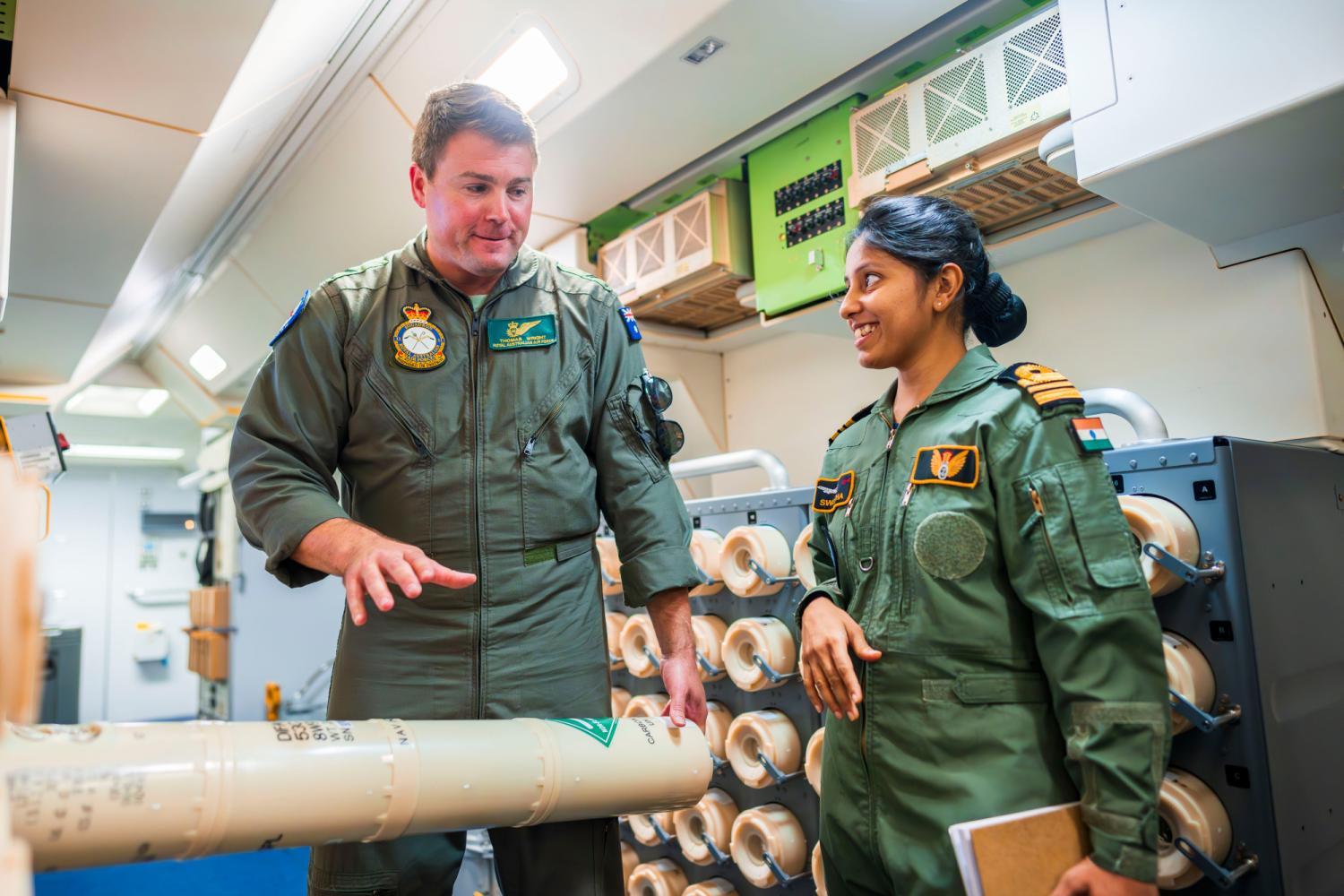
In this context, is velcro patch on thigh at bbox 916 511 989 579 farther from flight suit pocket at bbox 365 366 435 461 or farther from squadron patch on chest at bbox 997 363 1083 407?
flight suit pocket at bbox 365 366 435 461

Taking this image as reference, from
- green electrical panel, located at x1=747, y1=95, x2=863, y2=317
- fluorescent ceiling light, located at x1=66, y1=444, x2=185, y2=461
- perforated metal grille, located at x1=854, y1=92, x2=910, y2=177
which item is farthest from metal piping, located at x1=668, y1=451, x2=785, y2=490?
fluorescent ceiling light, located at x1=66, y1=444, x2=185, y2=461

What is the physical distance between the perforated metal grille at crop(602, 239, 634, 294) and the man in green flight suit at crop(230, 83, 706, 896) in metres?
2.17

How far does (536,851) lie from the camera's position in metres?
1.49

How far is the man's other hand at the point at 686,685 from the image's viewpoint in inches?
62.7

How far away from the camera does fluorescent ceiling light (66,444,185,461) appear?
31.0ft

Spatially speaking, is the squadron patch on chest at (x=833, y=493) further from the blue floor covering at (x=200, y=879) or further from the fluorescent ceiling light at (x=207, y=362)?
the fluorescent ceiling light at (x=207, y=362)

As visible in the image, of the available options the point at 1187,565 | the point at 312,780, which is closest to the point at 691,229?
the point at 1187,565

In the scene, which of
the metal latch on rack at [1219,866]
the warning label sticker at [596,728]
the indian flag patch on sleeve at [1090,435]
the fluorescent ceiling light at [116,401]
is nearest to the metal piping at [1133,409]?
the indian flag patch on sleeve at [1090,435]

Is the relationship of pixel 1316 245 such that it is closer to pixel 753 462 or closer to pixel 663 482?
pixel 753 462

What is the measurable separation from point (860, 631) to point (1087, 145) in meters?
1.34

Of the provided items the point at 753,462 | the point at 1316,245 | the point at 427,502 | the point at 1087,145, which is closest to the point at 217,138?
the point at 753,462

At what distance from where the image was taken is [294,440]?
1.50m

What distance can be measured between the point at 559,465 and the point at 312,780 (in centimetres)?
67

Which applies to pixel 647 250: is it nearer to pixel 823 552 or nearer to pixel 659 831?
pixel 823 552
